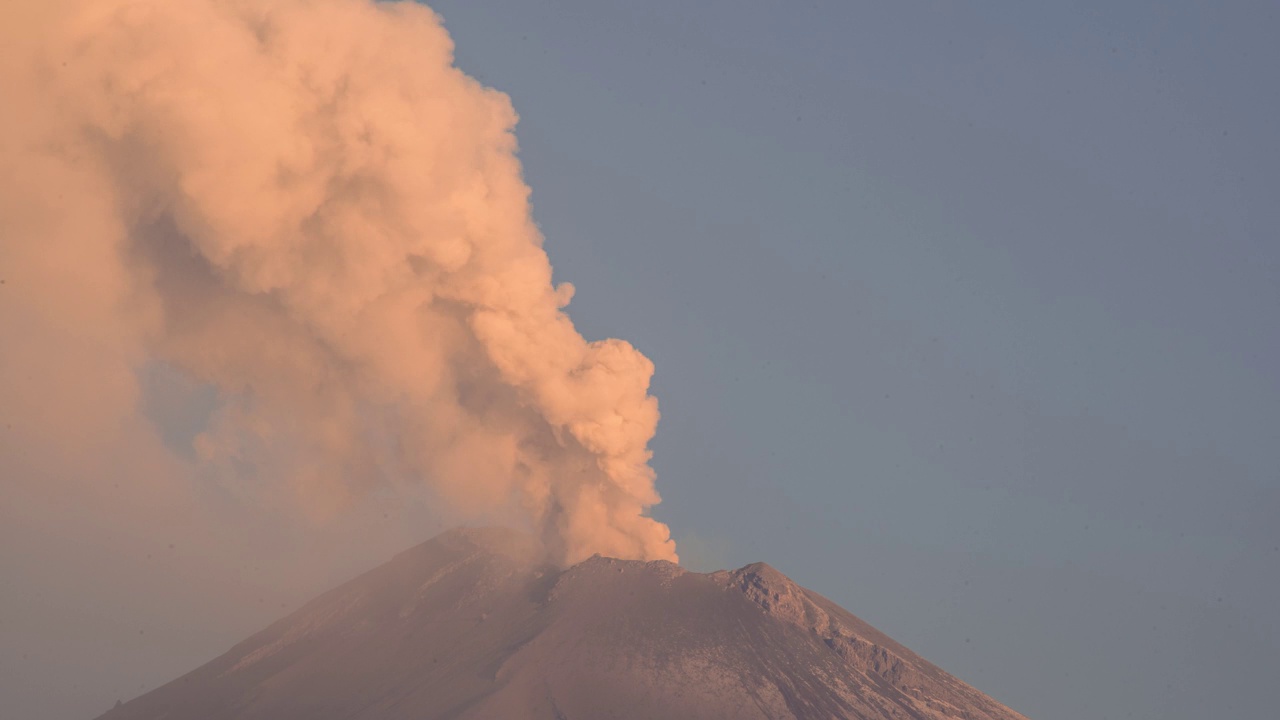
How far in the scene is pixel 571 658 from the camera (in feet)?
266

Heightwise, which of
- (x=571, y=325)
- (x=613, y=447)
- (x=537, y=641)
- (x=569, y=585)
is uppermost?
(x=571, y=325)

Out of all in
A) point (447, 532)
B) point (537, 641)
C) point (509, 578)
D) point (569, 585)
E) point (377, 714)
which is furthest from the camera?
point (447, 532)

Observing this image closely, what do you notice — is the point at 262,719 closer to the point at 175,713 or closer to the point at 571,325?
the point at 175,713

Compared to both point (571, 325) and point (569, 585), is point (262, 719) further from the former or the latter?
point (571, 325)

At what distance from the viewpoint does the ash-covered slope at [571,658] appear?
77.0 meters

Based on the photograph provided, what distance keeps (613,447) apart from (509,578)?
525 inches

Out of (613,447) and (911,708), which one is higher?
(613,447)

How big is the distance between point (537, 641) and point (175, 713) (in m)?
27.0

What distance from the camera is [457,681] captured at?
80125mm

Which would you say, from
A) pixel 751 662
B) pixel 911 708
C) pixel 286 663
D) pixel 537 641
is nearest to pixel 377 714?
pixel 537 641

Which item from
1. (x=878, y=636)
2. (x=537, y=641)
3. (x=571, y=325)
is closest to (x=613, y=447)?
(x=571, y=325)

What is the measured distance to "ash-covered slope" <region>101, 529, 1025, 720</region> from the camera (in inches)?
3031

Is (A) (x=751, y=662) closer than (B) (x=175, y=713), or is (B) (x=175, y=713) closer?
(A) (x=751, y=662)

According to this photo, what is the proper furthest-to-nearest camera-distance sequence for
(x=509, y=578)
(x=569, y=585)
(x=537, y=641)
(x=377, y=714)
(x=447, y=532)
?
(x=447, y=532) < (x=509, y=578) < (x=569, y=585) < (x=537, y=641) < (x=377, y=714)
